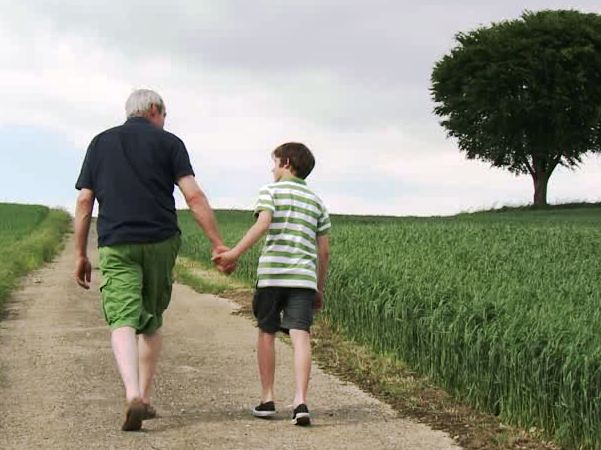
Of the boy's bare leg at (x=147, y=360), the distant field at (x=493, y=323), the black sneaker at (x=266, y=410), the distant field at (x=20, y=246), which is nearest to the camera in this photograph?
the distant field at (x=493, y=323)

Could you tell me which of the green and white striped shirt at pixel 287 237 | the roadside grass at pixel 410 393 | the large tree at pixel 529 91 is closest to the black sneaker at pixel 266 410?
the green and white striped shirt at pixel 287 237

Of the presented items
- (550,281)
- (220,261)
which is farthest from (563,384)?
(550,281)

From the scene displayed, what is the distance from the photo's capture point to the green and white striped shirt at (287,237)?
6.91 m

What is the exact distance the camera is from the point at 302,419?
6.86m

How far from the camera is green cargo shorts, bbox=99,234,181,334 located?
6719mm

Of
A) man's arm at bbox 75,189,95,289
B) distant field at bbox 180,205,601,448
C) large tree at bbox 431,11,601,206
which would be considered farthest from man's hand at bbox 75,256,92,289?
large tree at bbox 431,11,601,206

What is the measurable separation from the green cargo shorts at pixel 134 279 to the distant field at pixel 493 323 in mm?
2217

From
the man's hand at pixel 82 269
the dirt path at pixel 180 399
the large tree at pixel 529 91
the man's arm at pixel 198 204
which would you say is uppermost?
the large tree at pixel 529 91

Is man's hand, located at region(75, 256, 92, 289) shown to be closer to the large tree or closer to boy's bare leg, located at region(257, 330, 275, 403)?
boy's bare leg, located at region(257, 330, 275, 403)

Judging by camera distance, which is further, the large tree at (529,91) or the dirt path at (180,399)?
the large tree at (529,91)

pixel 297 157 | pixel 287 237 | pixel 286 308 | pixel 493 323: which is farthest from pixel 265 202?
pixel 493 323

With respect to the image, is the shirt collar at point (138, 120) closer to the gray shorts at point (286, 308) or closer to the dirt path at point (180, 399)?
the gray shorts at point (286, 308)

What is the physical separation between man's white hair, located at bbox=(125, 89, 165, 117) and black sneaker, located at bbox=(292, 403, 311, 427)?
2126 mm

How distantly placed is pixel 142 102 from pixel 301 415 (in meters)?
2.27
